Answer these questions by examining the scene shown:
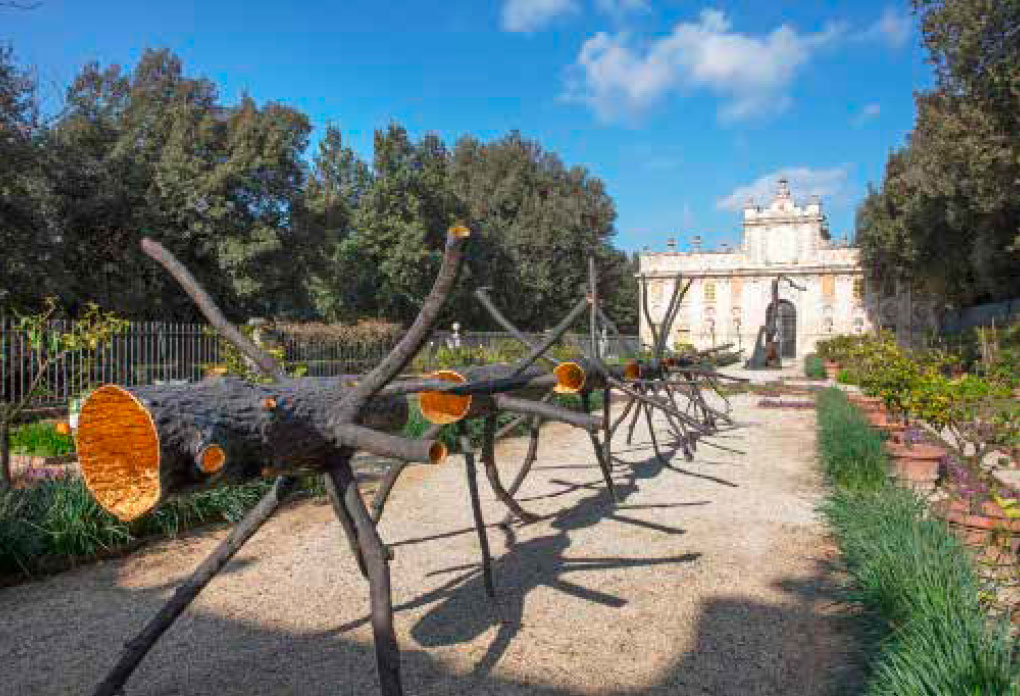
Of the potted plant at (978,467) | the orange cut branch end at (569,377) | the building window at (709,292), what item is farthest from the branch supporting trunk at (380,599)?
the building window at (709,292)

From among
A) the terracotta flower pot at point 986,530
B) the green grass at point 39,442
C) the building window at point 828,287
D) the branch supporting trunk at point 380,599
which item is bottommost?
the terracotta flower pot at point 986,530

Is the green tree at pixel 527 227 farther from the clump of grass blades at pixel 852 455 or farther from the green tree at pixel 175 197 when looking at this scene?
the clump of grass blades at pixel 852 455

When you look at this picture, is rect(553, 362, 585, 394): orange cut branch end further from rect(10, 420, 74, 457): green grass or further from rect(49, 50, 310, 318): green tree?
rect(49, 50, 310, 318): green tree

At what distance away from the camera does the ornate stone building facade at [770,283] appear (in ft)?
165

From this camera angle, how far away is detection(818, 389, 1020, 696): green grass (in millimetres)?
2219

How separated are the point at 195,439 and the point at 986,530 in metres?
4.89

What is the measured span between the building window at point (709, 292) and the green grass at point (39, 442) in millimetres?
49349

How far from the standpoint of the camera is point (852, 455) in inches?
257

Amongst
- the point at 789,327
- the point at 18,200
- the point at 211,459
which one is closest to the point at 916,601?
the point at 211,459

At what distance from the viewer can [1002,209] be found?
762 inches

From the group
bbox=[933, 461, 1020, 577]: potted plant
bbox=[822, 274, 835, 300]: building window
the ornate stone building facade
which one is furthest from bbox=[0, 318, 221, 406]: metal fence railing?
bbox=[822, 274, 835, 300]: building window

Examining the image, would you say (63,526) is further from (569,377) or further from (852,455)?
(852,455)

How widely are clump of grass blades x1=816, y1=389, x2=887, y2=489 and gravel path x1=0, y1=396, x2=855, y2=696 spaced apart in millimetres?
525

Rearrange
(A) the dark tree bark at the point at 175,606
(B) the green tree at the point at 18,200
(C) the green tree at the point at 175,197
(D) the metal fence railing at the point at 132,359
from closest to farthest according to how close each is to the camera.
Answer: (A) the dark tree bark at the point at 175,606, (D) the metal fence railing at the point at 132,359, (B) the green tree at the point at 18,200, (C) the green tree at the point at 175,197
